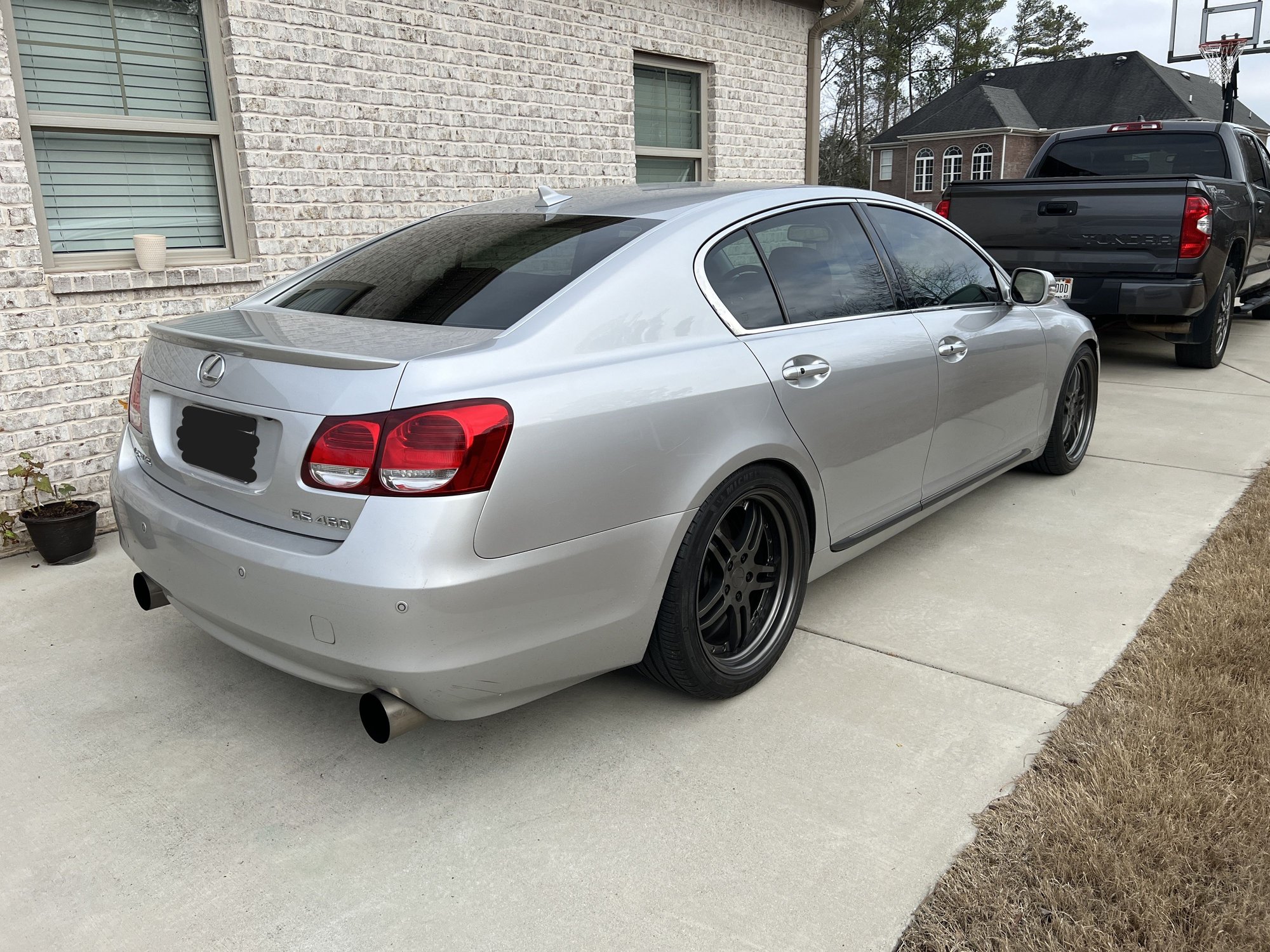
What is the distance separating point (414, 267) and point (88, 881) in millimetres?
1872

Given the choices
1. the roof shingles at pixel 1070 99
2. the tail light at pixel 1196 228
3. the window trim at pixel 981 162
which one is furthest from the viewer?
the window trim at pixel 981 162

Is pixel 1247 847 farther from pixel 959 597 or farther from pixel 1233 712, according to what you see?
pixel 959 597

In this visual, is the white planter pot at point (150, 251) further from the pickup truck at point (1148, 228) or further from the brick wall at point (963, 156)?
the brick wall at point (963, 156)

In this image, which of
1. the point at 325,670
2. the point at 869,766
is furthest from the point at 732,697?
the point at 325,670

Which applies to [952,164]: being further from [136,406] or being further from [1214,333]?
[136,406]

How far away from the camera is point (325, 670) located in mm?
2398

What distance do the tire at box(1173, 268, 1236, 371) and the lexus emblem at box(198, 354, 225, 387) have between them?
7637 millimetres

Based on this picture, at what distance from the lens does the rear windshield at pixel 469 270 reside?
269 centimetres

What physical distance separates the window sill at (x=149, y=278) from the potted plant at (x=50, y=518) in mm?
804

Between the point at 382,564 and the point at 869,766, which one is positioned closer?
the point at 382,564

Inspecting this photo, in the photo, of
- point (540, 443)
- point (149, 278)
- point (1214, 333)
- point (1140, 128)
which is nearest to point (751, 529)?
point (540, 443)

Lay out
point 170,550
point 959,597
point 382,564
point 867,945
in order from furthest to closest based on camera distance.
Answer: point 959,597, point 170,550, point 382,564, point 867,945

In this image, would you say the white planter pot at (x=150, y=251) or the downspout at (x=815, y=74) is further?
the downspout at (x=815, y=74)

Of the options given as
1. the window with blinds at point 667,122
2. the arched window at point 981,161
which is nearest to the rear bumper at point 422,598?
the window with blinds at point 667,122
